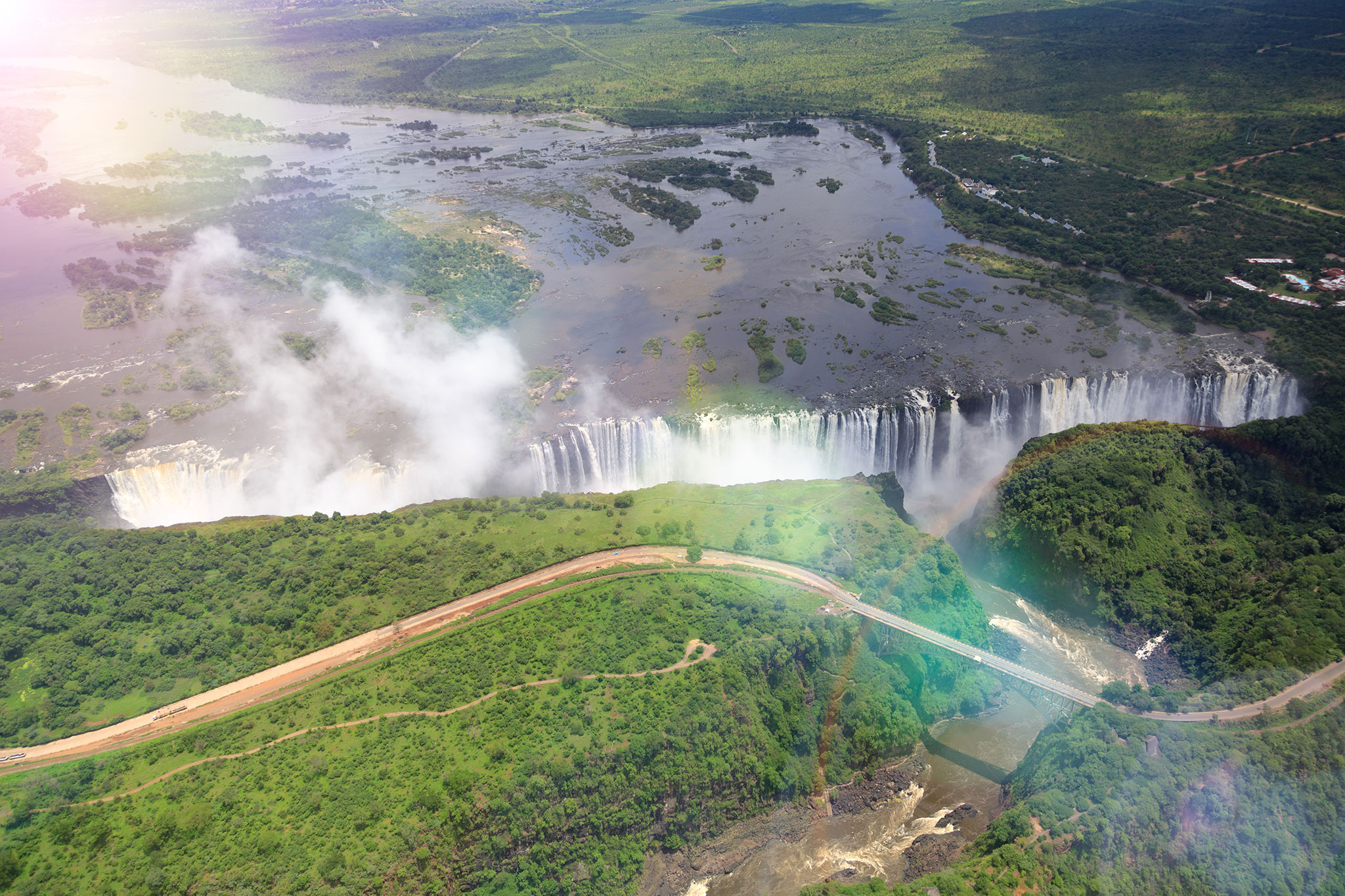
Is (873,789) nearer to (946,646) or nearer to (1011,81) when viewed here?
(946,646)

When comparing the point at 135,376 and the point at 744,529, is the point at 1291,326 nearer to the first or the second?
the point at 744,529

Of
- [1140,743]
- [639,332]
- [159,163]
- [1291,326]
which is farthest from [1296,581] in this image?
[159,163]

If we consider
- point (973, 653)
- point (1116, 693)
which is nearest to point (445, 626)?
point (973, 653)

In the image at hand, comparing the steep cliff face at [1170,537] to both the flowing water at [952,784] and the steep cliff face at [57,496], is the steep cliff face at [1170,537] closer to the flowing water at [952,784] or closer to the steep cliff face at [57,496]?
the flowing water at [952,784]

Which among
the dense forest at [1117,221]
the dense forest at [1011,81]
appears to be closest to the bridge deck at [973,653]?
the dense forest at [1117,221]

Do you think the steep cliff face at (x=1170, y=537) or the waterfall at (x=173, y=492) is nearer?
the steep cliff face at (x=1170, y=537)

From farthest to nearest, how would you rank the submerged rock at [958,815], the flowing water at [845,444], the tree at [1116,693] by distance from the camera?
the flowing water at [845,444], the tree at [1116,693], the submerged rock at [958,815]

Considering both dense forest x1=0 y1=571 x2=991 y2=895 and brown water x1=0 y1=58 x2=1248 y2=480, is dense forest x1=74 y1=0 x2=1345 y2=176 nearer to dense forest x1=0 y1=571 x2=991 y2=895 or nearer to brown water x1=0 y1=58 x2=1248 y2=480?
brown water x1=0 y1=58 x2=1248 y2=480
